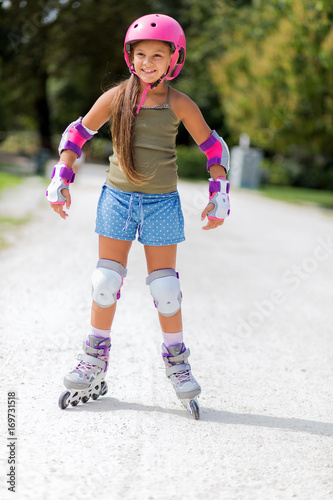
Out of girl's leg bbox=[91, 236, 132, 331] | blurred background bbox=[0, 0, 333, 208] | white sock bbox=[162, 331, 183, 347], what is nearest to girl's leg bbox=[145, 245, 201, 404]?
white sock bbox=[162, 331, 183, 347]

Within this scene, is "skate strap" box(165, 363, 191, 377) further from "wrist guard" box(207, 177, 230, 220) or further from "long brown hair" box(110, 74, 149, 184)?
"long brown hair" box(110, 74, 149, 184)

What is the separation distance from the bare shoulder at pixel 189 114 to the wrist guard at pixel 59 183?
63 cm

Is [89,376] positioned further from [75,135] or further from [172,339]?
[75,135]

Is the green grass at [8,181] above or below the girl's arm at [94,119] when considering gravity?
below

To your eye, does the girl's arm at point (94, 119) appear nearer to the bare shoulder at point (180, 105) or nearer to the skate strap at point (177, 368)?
the bare shoulder at point (180, 105)

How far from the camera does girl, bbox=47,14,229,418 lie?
316 centimetres

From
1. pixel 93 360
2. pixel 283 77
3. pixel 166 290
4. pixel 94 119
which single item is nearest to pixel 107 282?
pixel 166 290

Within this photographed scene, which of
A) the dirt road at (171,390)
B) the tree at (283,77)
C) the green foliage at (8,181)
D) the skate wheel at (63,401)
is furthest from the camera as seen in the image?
the tree at (283,77)

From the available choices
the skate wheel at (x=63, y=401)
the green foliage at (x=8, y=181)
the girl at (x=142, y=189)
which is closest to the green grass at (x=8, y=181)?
the green foliage at (x=8, y=181)

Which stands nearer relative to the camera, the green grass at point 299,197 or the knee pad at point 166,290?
the knee pad at point 166,290

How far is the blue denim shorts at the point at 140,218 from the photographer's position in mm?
3221

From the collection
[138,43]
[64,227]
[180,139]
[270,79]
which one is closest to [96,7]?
[270,79]

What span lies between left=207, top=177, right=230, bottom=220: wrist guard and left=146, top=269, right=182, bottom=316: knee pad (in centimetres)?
37

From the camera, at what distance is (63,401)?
10.1ft
